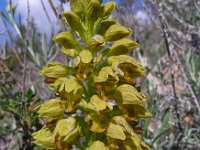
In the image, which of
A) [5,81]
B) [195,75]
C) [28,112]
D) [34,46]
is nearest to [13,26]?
[34,46]

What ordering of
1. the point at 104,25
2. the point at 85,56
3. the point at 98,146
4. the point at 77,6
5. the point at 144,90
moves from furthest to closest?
the point at 144,90
the point at 104,25
the point at 77,6
the point at 85,56
the point at 98,146

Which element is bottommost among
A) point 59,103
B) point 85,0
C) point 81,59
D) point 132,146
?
point 132,146

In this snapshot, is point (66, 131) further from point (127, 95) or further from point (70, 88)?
point (127, 95)

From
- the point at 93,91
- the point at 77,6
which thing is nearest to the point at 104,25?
the point at 77,6

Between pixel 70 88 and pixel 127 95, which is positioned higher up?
pixel 70 88

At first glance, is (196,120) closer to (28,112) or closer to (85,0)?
(28,112)

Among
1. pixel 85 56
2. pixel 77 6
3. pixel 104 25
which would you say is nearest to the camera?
pixel 85 56

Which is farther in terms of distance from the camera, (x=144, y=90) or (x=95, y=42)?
(x=144, y=90)
